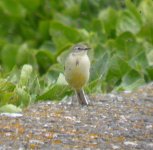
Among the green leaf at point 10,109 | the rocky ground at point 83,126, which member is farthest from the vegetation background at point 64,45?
the rocky ground at point 83,126

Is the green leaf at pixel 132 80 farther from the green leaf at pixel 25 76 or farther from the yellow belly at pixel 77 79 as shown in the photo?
the yellow belly at pixel 77 79

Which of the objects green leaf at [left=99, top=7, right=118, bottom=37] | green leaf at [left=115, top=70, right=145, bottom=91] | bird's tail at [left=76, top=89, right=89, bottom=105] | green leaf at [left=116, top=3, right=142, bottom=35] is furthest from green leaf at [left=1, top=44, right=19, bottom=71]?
bird's tail at [left=76, top=89, right=89, bottom=105]

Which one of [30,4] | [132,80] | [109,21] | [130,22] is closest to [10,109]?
[132,80]

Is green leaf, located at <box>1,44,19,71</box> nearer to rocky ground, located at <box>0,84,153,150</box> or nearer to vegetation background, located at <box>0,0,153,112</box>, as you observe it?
vegetation background, located at <box>0,0,153,112</box>

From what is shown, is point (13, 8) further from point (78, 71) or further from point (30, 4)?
point (78, 71)

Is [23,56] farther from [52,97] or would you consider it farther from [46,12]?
[52,97]

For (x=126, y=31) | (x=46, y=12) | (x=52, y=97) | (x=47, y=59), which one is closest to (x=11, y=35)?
(x=46, y=12)

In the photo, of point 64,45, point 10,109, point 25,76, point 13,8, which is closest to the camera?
point 10,109
